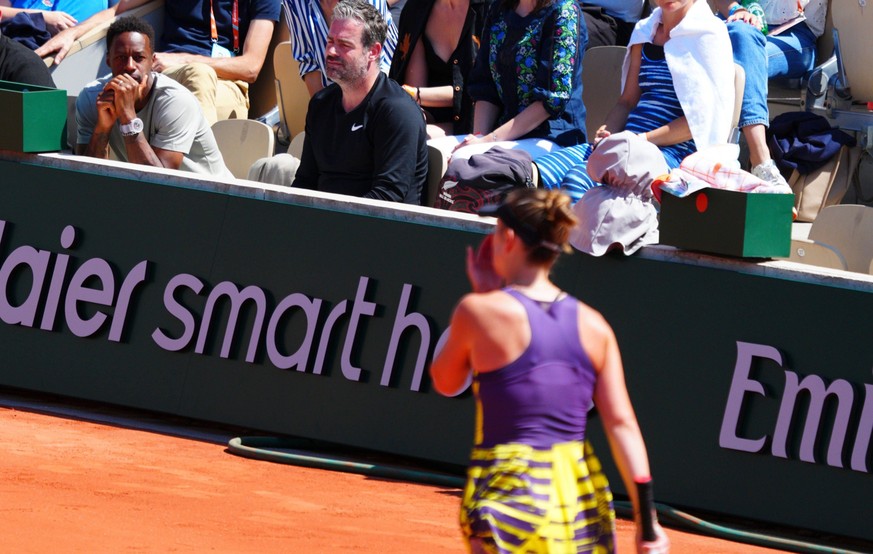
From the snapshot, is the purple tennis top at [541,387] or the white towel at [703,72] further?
the white towel at [703,72]

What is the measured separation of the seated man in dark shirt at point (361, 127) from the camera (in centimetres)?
717

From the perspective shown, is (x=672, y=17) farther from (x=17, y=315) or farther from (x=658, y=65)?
(x=17, y=315)

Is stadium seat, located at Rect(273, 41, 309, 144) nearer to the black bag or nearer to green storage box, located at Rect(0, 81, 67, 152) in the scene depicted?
green storage box, located at Rect(0, 81, 67, 152)

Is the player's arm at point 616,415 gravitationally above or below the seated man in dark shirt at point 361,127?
below

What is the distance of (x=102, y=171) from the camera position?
24.0 feet

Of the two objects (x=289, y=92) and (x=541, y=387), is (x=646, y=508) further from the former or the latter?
(x=289, y=92)

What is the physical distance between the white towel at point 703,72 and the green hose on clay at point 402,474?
79.1 inches

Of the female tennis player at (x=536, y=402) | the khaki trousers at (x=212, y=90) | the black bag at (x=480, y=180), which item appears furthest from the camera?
the khaki trousers at (x=212, y=90)

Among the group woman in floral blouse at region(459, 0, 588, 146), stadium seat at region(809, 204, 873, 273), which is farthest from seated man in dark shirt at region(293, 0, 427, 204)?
stadium seat at region(809, 204, 873, 273)

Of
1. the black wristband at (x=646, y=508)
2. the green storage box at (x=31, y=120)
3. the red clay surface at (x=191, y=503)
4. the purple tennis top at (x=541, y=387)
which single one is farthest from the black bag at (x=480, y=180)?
the black wristband at (x=646, y=508)

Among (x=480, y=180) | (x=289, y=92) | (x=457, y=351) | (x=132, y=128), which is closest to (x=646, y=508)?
(x=457, y=351)

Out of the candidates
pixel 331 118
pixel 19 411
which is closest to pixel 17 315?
pixel 19 411

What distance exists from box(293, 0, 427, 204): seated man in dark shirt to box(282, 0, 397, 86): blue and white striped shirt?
3.95 ft

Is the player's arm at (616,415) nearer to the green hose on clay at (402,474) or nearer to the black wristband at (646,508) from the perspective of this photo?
the black wristband at (646,508)
